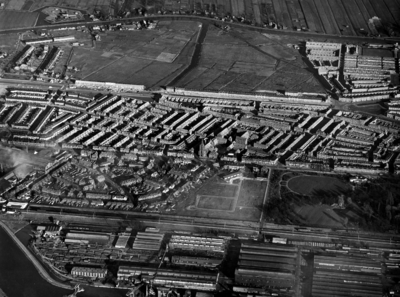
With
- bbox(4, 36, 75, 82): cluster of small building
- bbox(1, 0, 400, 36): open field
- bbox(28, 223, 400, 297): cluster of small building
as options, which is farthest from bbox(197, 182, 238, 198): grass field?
bbox(1, 0, 400, 36): open field

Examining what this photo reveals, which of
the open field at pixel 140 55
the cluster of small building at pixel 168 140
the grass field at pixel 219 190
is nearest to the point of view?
the grass field at pixel 219 190

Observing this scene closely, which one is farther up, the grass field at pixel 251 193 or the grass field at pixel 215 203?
the grass field at pixel 215 203

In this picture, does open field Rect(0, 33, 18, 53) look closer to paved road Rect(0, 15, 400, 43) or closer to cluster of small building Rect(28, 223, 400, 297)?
paved road Rect(0, 15, 400, 43)

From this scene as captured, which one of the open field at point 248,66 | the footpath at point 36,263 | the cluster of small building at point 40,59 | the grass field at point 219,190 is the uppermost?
the footpath at point 36,263

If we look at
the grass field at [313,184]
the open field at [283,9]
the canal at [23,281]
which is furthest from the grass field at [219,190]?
the open field at [283,9]

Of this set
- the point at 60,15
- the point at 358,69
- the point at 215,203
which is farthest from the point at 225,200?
the point at 60,15

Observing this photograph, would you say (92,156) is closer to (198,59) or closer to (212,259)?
(212,259)

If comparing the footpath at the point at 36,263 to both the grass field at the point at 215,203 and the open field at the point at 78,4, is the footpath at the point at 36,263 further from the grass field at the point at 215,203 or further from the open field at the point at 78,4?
the open field at the point at 78,4
